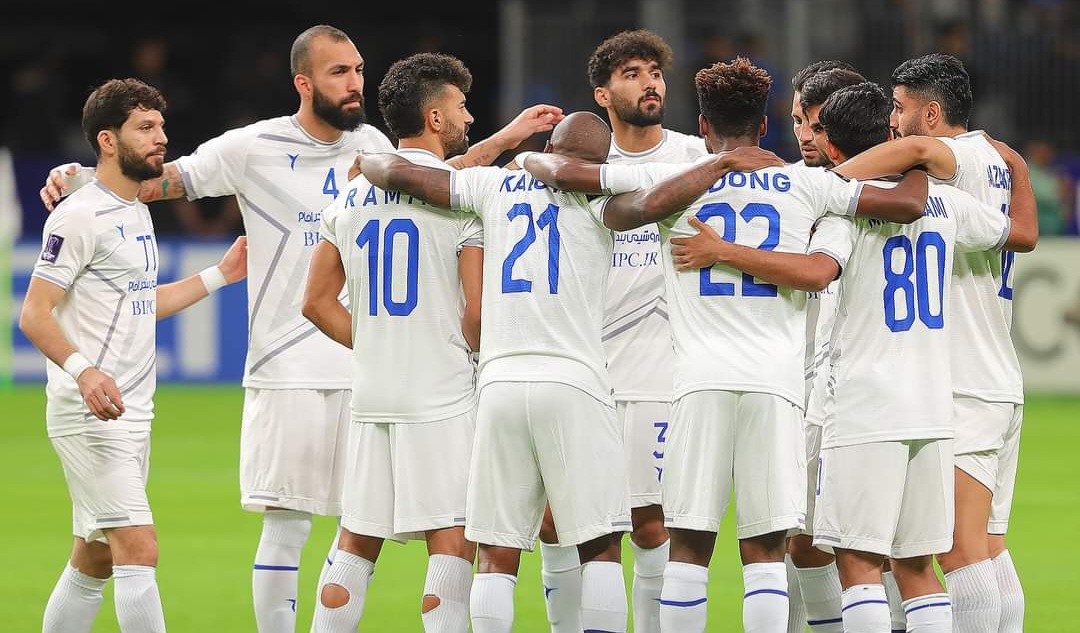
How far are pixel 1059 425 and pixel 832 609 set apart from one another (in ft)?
28.2

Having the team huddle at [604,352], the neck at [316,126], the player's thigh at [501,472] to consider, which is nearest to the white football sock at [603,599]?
the team huddle at [604,352]

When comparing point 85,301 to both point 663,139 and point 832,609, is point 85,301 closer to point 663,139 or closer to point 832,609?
point 663,139

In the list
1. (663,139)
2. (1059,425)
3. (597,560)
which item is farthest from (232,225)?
(597,560)

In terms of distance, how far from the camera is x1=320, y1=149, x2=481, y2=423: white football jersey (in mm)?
5453

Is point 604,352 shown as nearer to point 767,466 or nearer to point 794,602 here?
point 767,466

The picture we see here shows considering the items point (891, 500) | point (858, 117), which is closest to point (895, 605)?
point (891, 500)

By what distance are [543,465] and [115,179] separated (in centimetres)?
209

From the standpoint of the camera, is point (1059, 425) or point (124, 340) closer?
point (124, 340)

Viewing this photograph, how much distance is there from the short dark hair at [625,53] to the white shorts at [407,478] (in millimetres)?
1830

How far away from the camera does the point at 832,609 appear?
605cm

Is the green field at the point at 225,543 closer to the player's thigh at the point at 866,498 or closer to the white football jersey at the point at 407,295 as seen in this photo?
the player's thigh at the point at 866,498

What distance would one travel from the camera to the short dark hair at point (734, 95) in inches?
203

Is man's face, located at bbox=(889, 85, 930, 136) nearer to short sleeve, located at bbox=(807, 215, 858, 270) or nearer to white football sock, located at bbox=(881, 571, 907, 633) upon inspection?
short sleeve, located at bbox=(807, 215, 858, 270)

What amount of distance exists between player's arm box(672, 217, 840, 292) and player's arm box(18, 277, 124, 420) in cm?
214
